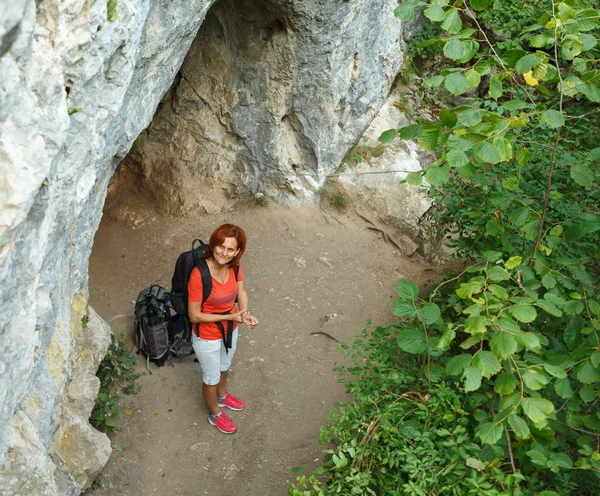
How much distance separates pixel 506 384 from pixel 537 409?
0.21m

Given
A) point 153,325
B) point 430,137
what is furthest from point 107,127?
point 153,325

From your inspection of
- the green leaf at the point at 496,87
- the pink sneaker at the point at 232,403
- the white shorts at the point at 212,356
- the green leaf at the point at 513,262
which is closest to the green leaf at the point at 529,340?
the green leaf at the point at 513,262

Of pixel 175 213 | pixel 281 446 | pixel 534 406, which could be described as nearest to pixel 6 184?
pixel 534 406

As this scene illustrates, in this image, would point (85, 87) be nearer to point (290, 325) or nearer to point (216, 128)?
point (290, 325)

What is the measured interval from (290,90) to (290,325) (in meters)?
3.28

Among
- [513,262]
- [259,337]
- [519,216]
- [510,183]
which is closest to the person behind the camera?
[513,262]

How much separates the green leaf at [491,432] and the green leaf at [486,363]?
0.31 meters

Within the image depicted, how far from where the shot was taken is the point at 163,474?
5.21 metres

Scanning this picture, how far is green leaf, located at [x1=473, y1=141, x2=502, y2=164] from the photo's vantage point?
10.1 ft

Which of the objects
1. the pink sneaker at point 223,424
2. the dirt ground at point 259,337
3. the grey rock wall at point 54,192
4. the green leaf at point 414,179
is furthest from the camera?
the pink sneaker at point 223,424

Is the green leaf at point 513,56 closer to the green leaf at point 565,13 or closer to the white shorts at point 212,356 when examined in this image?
the green leaf at point 565,13

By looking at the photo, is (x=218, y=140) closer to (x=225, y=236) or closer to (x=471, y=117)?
(x=225, y=236)

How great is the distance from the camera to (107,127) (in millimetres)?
4145

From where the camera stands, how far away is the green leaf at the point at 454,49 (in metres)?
3.39
